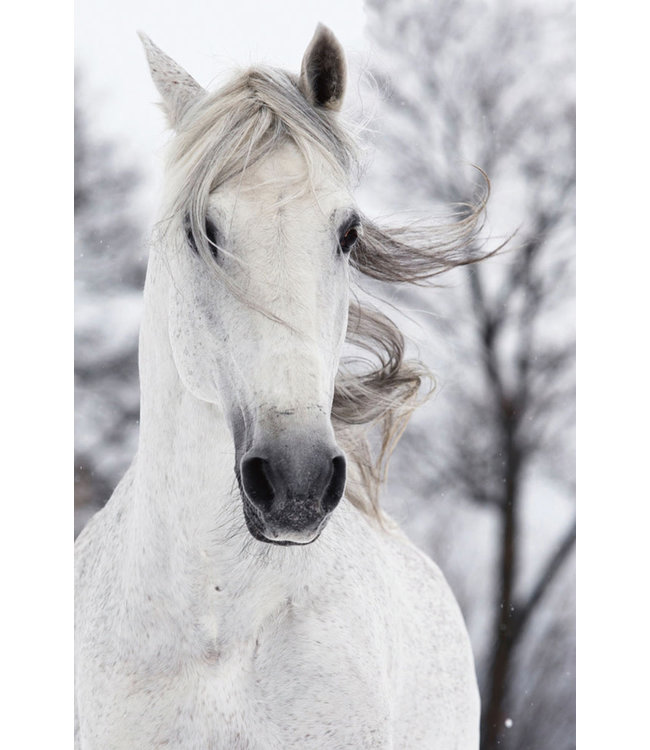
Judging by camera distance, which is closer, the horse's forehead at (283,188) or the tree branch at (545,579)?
the horse's forehead at (283,188)

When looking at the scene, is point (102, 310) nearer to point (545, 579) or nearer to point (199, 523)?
point (199, 523)

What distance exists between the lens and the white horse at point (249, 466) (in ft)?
3.44

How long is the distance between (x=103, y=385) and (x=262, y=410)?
4.17ft

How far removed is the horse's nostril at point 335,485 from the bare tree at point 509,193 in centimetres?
134

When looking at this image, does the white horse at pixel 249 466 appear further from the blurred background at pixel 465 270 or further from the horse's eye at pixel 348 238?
the blurred background at pixel 465 270

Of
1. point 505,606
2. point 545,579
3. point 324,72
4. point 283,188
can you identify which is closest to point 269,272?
point 283,188

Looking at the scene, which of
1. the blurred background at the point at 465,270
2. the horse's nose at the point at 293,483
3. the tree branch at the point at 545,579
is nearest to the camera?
the horse's nose at the point at 293,483

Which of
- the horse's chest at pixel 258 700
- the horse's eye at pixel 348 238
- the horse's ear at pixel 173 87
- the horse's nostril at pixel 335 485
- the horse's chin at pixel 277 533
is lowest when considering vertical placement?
the horse's chest at pixel 258 700

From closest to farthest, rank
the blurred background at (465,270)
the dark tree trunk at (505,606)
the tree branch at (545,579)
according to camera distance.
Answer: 1. the blurred background at (465,270)
2. the tree branch at (545,579)
3. the dark tree trunk at (505,606)

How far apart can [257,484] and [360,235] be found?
0.40m

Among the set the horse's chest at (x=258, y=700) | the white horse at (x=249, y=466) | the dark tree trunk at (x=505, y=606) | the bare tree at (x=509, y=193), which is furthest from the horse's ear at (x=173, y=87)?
the dark tree trunk at (x=505, y=606)

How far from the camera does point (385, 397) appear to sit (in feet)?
5.24

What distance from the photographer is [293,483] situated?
98cm
